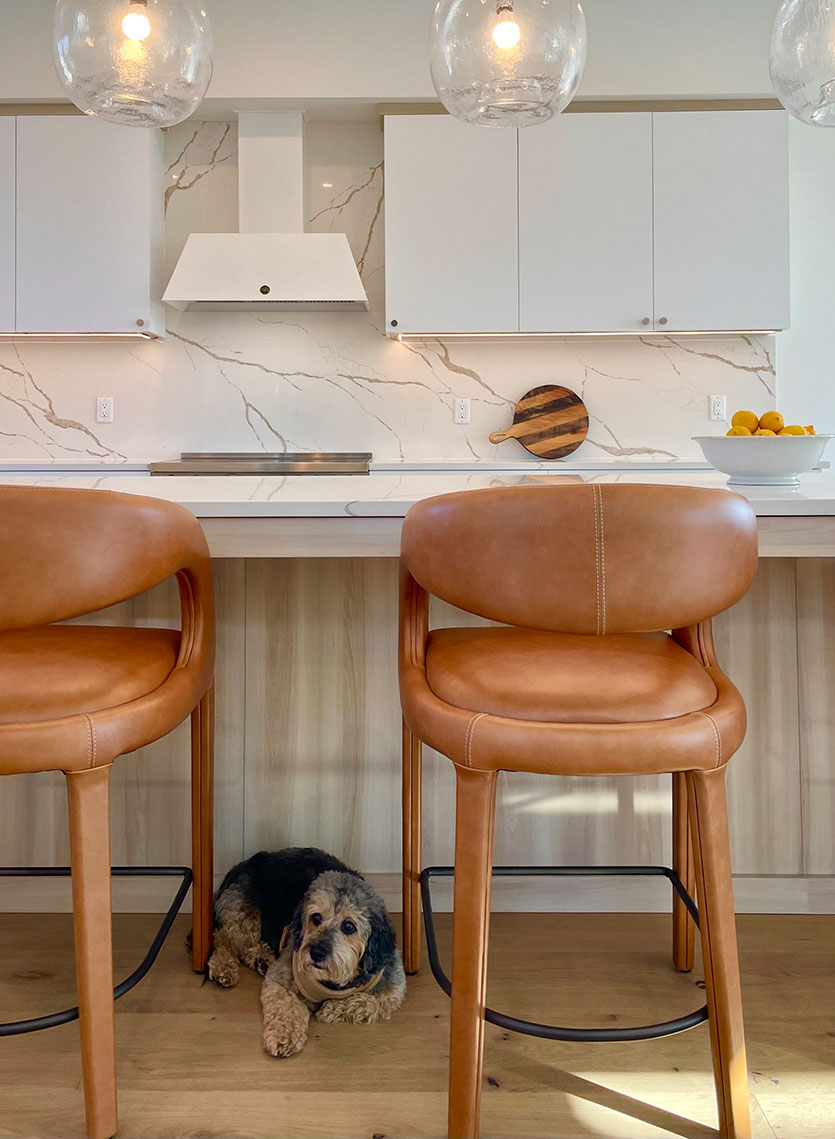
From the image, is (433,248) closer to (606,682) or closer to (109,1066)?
(606,682)

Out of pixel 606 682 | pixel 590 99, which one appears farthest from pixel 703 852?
pixel 590 99

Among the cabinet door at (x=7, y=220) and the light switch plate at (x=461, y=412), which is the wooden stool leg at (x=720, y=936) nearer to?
the light switch plate at (x=461, y=412)

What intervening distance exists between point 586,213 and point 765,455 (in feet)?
7.70

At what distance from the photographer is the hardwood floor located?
1.27 meters

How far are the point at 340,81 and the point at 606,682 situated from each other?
332 cm

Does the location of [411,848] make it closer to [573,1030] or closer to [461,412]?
[573,1030]

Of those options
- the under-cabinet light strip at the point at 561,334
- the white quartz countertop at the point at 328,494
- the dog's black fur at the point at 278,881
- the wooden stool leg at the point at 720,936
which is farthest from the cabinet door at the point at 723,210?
the wooden stool leg at the point at 720,936

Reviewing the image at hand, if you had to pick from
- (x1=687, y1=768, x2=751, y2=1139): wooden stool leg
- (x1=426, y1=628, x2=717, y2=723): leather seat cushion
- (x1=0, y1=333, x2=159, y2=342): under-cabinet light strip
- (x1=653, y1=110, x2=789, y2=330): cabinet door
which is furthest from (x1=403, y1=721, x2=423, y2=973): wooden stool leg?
(x1=0, y1=333, x2=159, y2=342): under-cabinet light strip

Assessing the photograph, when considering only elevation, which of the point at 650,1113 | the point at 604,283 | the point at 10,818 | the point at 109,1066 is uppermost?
the point at 604,283

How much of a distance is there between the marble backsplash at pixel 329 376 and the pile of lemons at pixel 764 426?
2.27 metres

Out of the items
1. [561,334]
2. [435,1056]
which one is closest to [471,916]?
[435,1056]

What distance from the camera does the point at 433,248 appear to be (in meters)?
3.65

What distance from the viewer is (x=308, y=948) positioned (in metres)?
1.46

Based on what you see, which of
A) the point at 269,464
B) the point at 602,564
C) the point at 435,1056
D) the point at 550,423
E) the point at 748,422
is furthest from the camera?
the point at 550,423
